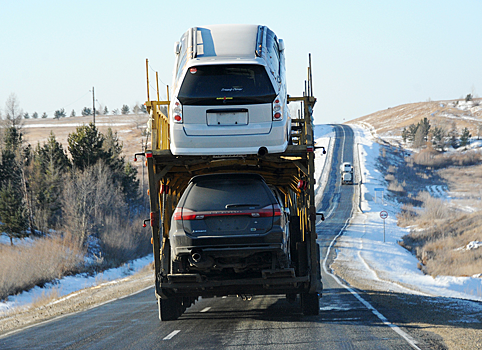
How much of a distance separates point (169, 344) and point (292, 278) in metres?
2.20

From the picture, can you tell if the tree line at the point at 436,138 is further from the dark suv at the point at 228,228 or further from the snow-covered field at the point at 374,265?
the dark suv at the point at 228,228

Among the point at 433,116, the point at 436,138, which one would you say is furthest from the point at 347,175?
the point at 433,116

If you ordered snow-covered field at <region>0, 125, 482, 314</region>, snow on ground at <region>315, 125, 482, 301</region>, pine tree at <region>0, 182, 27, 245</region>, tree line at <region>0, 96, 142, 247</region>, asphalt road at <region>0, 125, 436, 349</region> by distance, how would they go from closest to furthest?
asphalt road at <region>0, 125, 436, 349</region> < snow on ground at <region>315, 125, 482, 301</region> < snow-covered field at <region>0, 125, 482, 314</region> < pine tree at <region>0, 182, 27, 245</region> < tree line at <region>0, 96, 142, 247</region>

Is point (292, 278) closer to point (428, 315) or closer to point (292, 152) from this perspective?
point (292, 152)

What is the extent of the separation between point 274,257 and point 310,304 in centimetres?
208

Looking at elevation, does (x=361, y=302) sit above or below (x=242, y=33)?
below

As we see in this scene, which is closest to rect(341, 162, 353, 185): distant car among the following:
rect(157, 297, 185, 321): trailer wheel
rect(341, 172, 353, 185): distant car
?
rect(341, 172, 353, 185): distant car

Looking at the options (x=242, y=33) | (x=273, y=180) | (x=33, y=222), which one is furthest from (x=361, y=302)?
(x=33, y=222)

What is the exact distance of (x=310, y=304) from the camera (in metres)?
9.92

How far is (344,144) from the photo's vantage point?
355 feet

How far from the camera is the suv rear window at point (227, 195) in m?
8.13

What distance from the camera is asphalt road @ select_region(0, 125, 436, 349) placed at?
7652 mm

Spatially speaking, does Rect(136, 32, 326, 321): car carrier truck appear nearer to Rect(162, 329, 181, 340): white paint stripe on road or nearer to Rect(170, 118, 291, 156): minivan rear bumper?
Rect(170, 118, 291, 156): minivan rear bumper

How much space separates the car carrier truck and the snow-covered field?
35.1ft
